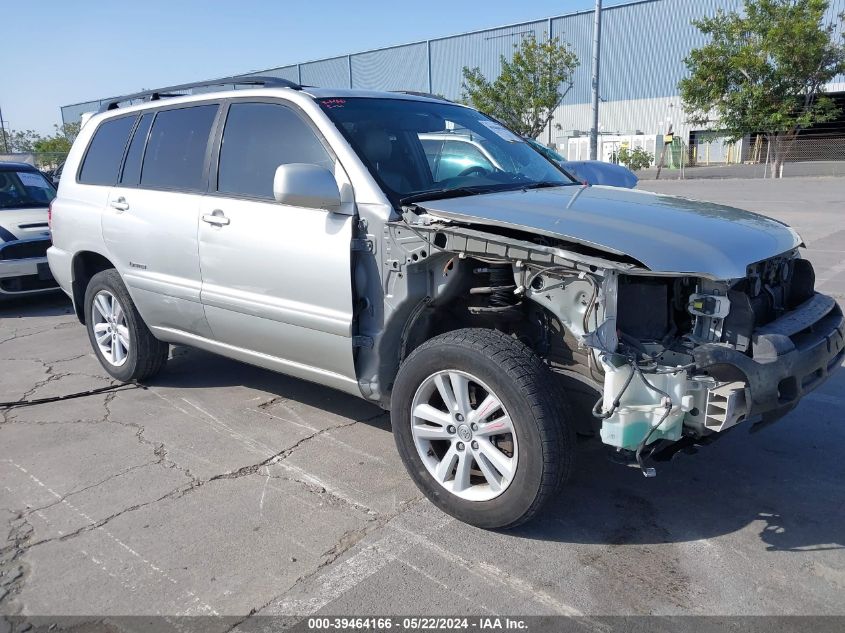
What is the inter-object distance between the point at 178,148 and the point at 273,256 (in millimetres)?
1346

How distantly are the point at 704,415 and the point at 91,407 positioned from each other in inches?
158

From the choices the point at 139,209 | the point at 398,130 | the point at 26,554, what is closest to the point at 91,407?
the point at 139,209

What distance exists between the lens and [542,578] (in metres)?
2.81

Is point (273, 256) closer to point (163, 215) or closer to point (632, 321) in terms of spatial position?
point (163, 215)

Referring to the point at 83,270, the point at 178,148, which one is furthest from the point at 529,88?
the point at 178,148

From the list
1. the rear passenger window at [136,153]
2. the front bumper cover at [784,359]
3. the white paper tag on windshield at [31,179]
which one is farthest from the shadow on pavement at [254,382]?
the white paper tag on windshield at [31,179]

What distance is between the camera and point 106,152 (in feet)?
17.2

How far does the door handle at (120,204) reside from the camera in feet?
15.7

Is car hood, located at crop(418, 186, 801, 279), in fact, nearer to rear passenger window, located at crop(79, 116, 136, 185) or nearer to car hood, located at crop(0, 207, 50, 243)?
rear passenger window, located at crop(79, 116, 136, 185)

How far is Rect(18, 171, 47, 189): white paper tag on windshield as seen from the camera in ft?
30.8

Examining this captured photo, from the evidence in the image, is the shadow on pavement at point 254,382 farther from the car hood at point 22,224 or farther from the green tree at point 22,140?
the green tree at point 22,140

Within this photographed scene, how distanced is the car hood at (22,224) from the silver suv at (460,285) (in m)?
4.00

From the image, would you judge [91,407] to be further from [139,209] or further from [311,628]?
[311,628]

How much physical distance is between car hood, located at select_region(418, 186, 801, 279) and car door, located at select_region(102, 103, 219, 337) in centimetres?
175
